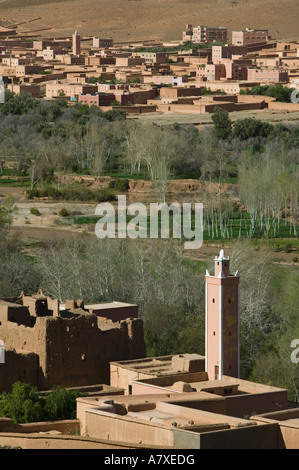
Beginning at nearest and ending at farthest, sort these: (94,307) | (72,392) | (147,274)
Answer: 1. (72,392)
2. (94,307)
3. (147,274)

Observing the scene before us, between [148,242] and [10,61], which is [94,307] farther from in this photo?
[10,61]

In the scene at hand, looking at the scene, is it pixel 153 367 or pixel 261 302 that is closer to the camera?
pixel 153 367

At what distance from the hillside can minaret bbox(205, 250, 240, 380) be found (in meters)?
101

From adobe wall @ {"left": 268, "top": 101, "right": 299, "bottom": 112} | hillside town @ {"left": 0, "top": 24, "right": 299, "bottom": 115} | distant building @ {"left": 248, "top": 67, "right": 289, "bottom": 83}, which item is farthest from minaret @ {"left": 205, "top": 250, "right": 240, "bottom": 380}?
distant building @ {"left": 248, "top": 67, "right": 289, "bottom": 83}

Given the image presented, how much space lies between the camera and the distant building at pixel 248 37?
121125 millimetres

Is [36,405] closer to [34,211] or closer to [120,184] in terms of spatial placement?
[34,211]

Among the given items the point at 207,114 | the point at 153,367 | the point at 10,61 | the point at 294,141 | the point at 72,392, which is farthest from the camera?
the point at 10,61

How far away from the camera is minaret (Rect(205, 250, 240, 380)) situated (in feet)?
94.6

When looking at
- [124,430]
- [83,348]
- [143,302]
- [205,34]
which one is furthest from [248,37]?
[124,430]

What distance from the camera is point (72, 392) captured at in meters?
26.9

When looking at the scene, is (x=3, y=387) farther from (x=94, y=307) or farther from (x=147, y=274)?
(x=147, y=274)

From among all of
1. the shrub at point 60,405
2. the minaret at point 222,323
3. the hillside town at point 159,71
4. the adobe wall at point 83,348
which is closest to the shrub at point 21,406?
the shrub at point 60,405
